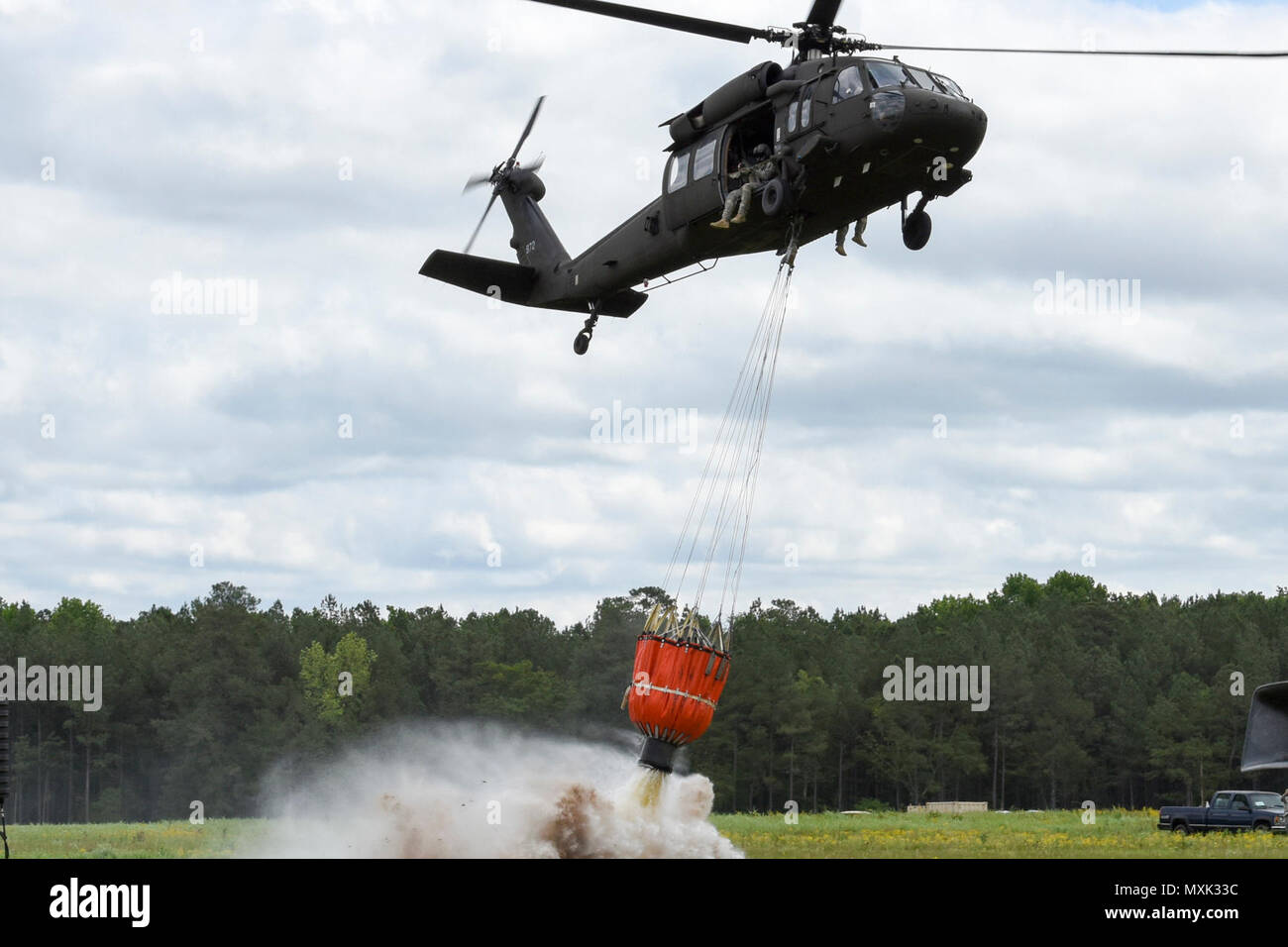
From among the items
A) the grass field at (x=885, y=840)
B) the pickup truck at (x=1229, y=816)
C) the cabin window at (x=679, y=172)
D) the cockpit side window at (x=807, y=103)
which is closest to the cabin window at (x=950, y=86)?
the cockpit side window at (x=807, y=103)

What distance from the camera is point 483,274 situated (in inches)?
1174

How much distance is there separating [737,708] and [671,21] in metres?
74.2

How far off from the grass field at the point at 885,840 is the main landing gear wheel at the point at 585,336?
32.5 ft

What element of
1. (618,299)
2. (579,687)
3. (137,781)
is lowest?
(137,781)

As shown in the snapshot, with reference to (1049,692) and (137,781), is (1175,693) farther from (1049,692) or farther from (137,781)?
(137,781)

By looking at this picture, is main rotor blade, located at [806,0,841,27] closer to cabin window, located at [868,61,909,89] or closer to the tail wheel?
cabin window, located at [868,61,909,89]

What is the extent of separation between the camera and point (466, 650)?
92.5m

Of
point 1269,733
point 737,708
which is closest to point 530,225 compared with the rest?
point 1269,733

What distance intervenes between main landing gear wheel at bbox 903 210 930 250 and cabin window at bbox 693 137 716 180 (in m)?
3.08

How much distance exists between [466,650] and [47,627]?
53650 mm
